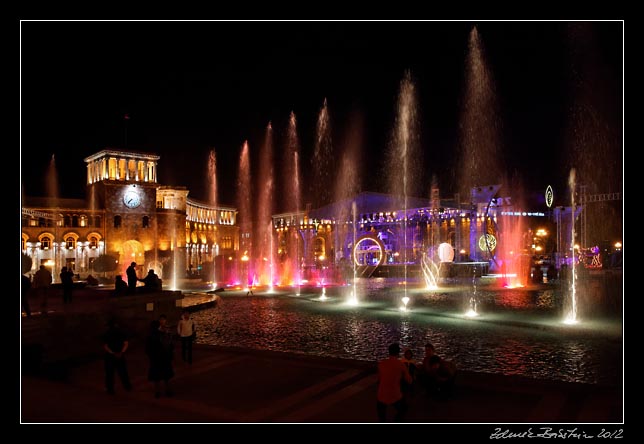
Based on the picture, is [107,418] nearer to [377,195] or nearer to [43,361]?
[43,361]

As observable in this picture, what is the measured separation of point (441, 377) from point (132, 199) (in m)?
61.0

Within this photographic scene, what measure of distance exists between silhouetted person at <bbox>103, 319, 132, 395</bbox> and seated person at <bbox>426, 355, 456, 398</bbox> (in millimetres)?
5243

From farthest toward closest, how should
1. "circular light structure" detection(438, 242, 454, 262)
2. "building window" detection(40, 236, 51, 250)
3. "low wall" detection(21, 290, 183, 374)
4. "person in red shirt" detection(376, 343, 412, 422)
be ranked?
"building window" detection(40, 236, 51, 250)
"circular light structure" detection(438, 242, 454, 262)
"low wall" detection(21, 290, 183, 374)
"person in red shirt" detection(376, 343, 412, 422)

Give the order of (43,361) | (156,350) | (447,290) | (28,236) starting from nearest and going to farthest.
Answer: (156,350) → (43,361) → (447,290) → (28,236)

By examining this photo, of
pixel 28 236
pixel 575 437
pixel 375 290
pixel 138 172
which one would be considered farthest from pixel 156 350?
pixel 138 172

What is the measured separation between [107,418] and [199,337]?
7.55 m

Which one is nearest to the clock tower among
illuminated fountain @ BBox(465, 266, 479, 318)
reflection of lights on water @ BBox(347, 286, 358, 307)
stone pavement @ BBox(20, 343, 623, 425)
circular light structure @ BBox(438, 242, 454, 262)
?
circular light structure @ BBox(438, 242, 454, 262)

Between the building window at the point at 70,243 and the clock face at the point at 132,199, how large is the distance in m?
7.33

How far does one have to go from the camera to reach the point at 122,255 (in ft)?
204

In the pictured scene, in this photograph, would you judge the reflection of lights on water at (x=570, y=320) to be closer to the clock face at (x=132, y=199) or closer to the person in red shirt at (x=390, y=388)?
the person in red shirt at (x=390, y=388)

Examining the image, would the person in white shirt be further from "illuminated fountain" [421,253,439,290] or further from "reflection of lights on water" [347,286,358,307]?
"illuminated fountain" [421,253,439,290]

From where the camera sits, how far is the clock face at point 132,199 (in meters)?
62.7

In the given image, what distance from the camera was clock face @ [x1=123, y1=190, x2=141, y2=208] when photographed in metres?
62.7

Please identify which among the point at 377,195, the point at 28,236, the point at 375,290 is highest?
the point at 377,195
